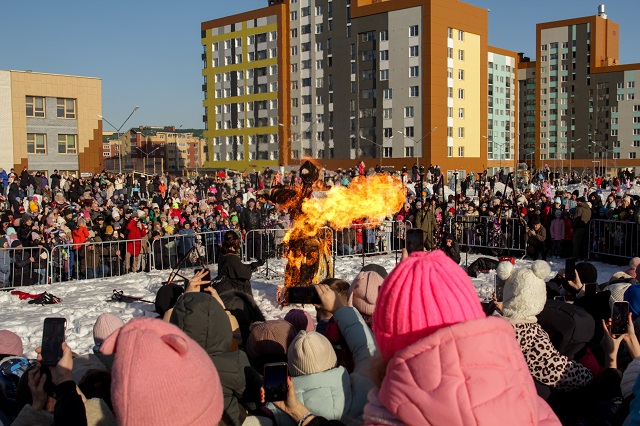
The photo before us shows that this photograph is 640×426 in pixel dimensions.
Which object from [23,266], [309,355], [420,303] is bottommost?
[23,266]

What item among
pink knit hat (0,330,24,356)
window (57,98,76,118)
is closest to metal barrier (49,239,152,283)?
pink knit hat (0,330,24,356)

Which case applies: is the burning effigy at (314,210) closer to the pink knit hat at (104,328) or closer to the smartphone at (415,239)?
the smartphone at (415,239)

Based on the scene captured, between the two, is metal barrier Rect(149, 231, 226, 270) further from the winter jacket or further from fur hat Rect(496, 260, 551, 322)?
the winter jacket

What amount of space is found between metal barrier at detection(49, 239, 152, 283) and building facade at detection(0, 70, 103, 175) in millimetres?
49009

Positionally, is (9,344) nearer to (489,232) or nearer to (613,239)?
(613,239)

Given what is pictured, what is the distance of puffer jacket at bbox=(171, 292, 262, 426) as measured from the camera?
13.4 ft

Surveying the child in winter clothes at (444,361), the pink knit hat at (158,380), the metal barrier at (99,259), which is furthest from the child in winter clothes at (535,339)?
the metal barrier at (99,259)

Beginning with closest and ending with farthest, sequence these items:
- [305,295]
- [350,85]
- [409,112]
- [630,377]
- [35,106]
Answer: [630,377] < [305,295] < [35,106] < [409,112] < [350,85]

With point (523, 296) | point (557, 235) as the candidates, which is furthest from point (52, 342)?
point (557, 235)

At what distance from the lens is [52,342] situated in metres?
3.49

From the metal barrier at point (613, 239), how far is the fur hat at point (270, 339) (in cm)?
1382

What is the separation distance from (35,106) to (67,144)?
185 inches

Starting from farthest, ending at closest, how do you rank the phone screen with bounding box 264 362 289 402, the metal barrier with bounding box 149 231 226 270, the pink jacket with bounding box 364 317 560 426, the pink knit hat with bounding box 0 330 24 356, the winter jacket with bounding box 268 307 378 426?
the metal barrier with bounding box 149 231 226 270
the pink knit hat with bounding box 0 330 24 356
the winter jacket with bounding box 268 307 378 426
the phone screen with bounding box 264 362 289 402
the pink jacket with bounding box 364 317 560 426

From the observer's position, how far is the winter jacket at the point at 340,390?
4.04 m
